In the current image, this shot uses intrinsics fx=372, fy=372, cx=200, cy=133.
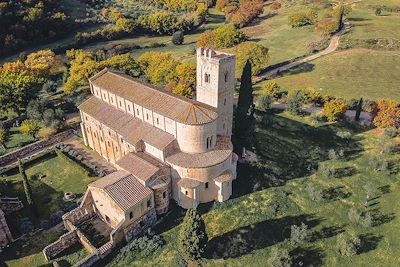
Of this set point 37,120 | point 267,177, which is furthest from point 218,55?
point 37,120

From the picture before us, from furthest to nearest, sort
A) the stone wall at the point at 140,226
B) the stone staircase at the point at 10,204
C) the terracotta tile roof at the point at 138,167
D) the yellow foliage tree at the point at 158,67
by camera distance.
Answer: the yellow foliage tree at the point at 158,67
the stone staircase at the point at 10,204
the terracotta tile roof at the point at 138,167
the stone wall at the point at 140,226

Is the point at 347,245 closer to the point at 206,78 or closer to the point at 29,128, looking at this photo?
the point at 206,78

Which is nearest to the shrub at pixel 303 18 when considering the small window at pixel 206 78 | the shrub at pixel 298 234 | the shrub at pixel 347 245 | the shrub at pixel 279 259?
the small window at pixel 206 78

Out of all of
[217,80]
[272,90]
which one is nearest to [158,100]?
[217,80]

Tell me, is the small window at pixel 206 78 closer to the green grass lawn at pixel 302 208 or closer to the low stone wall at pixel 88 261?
the green grass lawn at pixel 302 208

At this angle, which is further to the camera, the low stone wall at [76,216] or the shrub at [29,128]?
the shrub at [29,128]

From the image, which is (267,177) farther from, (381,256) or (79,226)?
(79,226)
